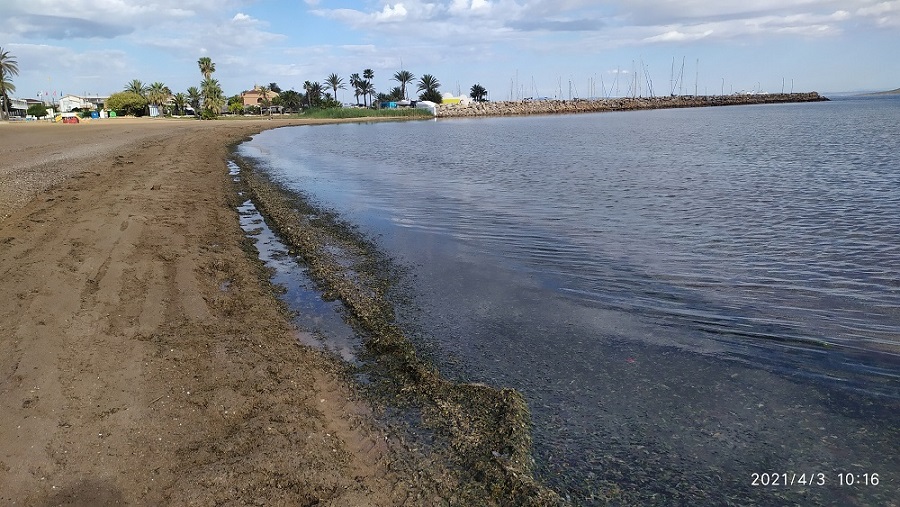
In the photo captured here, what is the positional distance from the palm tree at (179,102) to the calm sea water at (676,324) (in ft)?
403

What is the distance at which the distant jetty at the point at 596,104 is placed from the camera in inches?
5945

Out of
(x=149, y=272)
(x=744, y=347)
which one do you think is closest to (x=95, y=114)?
(x=149, y=272)

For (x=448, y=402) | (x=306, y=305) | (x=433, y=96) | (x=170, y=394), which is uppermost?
(x=433, y=96)

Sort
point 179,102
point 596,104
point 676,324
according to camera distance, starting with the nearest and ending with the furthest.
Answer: point 676,324 → point 179,102 → point 596,104

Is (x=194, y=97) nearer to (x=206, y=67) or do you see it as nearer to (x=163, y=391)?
(x=206, y=67)

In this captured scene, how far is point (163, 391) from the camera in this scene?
5.36 m

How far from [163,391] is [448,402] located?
2.73 metres

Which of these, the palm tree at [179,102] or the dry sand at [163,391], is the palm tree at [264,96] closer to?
the palm tree at [179,102]

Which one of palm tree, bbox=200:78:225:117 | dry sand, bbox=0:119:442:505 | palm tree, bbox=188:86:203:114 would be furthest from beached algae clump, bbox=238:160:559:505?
A: palm tree, bbox=188:86:203:114

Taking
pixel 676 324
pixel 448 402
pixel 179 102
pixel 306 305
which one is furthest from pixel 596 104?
pixel 448 402

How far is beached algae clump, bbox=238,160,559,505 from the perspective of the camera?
4336mm

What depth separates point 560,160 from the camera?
102 feet

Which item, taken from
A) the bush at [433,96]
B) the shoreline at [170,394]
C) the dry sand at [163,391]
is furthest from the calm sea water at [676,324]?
the bush at [433,96]

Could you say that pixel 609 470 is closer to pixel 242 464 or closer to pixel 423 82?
pixel 242 464
